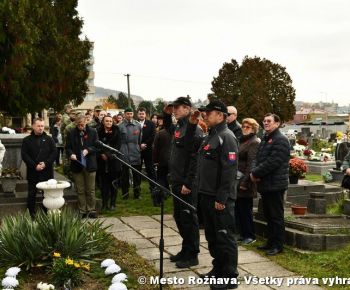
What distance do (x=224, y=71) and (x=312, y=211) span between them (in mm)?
50388

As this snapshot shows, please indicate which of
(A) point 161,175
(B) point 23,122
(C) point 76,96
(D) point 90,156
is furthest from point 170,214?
(B) point 23,122

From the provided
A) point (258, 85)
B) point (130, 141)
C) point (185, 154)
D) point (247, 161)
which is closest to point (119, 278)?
point (185, 154)

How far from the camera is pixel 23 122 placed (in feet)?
133

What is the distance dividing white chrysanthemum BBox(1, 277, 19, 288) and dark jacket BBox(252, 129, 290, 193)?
10.5ft

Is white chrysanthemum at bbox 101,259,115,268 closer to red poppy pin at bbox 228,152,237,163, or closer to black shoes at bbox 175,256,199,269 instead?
black shoes at bbox 175,256,199,269

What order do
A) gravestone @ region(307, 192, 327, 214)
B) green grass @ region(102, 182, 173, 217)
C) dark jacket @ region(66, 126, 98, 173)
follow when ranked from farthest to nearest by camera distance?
green grass @ region(102, 182, 173, 217)
dark jacket @ region(66, 126, 98, 173)
gravestone @ region(307, 192, 327, 214)

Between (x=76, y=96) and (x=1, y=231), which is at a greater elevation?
(x=76, y=96)

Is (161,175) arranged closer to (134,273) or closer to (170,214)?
(170,214)

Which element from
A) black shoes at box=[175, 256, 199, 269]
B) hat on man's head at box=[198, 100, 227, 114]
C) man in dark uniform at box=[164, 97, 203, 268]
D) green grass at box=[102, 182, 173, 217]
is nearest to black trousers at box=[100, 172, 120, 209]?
green grass at box=[102, 182, 173, 217]

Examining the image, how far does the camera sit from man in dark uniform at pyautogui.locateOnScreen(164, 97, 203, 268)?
232 inches

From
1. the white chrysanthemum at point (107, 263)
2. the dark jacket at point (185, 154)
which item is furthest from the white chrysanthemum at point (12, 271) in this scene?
the dark jacket at point (185, 154)

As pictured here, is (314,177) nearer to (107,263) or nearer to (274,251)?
(274,251)

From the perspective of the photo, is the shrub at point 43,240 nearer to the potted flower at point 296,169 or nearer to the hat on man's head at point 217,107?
the hat on man's head at point 217,107

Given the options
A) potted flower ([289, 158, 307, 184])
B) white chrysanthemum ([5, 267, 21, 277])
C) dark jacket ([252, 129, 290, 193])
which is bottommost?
white chrysanthemum ([5, 267, 21, 277])
